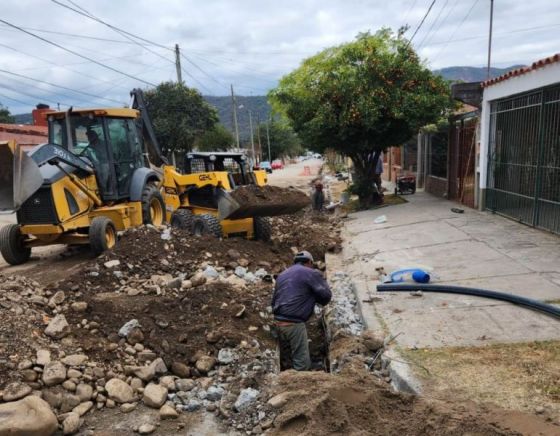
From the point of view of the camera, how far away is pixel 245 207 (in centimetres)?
975

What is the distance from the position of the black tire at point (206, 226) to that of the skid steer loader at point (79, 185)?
1.07 metres

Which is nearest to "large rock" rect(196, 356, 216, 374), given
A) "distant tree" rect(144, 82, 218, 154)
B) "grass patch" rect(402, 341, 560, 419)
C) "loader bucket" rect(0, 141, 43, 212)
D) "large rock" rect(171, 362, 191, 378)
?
"large rock" rect(171, 362, 191, 378)

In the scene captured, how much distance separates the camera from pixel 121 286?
746 cm

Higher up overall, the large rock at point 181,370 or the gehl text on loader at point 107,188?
the gehl text on loader at point 107,188

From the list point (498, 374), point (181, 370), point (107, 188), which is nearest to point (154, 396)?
point (181, 370)

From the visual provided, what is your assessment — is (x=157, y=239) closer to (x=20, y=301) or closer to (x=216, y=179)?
(x=216, y=179)

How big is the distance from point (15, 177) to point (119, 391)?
16.1 feet

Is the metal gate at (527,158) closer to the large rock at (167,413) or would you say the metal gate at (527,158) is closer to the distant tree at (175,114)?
the large rock at (167,413)

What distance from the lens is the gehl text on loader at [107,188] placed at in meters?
8.30

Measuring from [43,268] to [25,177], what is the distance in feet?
6.53

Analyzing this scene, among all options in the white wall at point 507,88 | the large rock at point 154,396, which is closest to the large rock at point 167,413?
the large rock at point 154,396

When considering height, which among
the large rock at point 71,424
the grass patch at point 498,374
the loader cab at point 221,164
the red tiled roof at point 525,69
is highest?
the red tiled roof at point 525,69

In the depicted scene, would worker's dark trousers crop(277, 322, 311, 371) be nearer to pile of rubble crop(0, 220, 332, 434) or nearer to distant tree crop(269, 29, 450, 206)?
pile of rubble crop(0, 220, 332, 434)

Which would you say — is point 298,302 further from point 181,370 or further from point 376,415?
point 376,415
